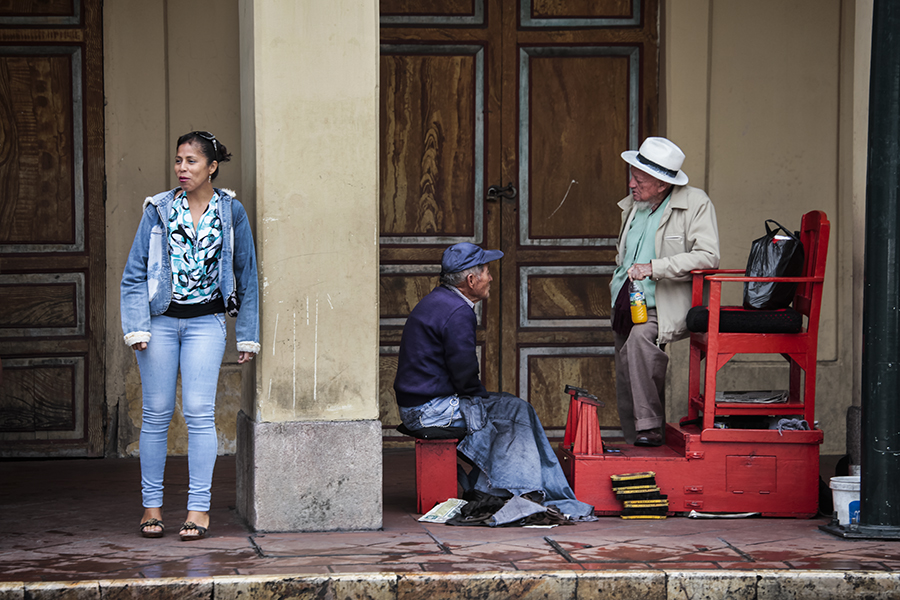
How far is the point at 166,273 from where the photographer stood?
5164 millimetres

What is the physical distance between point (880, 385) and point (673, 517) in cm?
130

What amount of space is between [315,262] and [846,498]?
2840 mm

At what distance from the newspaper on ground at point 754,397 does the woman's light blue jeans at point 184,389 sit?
2670 millimetres

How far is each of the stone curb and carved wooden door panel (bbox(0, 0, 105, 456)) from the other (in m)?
3.43

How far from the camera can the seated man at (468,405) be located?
5.84m

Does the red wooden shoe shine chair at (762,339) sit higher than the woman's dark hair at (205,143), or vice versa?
the woman's dark hair at (205,143)

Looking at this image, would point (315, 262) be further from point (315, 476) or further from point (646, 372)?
point (646, 372)

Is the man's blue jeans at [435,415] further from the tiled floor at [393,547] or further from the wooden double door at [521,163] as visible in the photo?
the wooden double door at [521,163]

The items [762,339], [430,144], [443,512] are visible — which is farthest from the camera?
[430,144]

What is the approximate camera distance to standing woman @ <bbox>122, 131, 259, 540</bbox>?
5160 millimetres

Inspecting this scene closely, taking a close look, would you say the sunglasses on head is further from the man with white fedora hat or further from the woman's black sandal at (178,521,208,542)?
the man with white fedora hat

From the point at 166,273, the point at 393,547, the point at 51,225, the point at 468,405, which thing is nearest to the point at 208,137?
the point at 166,273

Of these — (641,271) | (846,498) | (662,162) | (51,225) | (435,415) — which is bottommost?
(846,498)

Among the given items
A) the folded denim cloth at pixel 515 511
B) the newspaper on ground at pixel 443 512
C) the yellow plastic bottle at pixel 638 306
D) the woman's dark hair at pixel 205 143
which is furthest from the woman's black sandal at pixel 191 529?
the yellow plastic bottle at pixel 638 306
